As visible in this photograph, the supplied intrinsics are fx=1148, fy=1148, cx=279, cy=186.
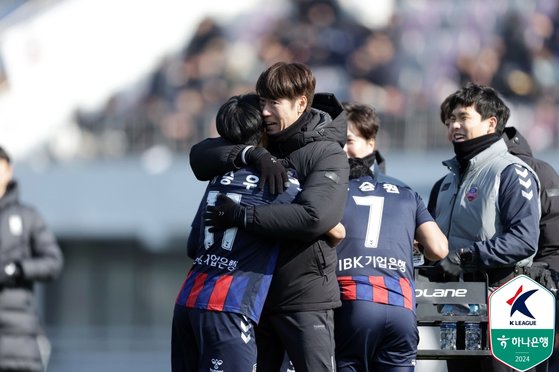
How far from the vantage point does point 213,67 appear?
61.2 feet

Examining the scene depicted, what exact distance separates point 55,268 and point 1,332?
45 cm

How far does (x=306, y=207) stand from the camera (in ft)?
13.3

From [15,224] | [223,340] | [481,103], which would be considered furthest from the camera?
[15,224]

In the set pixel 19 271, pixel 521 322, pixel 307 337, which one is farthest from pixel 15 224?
pixel 521 322

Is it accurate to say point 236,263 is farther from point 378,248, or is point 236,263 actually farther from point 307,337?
point 378,248

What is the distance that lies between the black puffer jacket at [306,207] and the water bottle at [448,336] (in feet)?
3.36

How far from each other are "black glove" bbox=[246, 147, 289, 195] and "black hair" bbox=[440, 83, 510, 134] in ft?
5.42

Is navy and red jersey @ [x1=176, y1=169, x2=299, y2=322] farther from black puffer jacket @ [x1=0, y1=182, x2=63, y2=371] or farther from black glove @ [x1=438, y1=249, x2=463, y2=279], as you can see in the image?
black puffer jacket @ [x1=0, y1=182, x2=63, y2=371]

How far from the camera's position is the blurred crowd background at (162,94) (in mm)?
16984

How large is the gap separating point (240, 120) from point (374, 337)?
1165 mm

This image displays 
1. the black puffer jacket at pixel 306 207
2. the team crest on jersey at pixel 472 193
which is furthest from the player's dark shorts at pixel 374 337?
the team crest on jersey at pixel 472 193

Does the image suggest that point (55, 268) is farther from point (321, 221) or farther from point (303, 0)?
point (303, 0)

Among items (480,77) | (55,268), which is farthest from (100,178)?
(55,268)

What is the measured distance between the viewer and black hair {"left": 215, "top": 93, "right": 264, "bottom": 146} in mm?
4148
